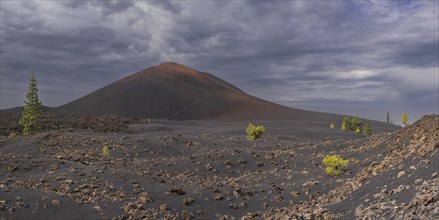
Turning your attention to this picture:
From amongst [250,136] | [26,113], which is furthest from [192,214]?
[26,113]

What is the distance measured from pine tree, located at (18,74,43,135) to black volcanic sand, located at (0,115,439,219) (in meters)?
23.6

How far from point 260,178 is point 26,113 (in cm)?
3490

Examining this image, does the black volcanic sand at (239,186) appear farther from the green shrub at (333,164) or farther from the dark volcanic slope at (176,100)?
the dark volcanic slope at (176,100)

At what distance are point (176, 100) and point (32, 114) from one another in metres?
89.3

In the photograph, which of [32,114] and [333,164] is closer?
[333,164]

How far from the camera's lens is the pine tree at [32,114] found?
45875 mm

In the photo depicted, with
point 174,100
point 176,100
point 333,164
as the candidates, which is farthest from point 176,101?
point 333,164

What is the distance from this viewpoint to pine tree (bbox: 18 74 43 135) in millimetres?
45875

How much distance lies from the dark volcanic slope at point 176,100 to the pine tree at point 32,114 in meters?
70.8

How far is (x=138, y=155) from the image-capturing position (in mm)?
29281

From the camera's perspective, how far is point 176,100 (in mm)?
135500

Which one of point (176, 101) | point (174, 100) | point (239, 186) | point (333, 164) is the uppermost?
point (174, 100)

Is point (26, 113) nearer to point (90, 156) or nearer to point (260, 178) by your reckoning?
point (90, 156)

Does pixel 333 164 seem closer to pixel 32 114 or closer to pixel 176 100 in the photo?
pixel 32 114
